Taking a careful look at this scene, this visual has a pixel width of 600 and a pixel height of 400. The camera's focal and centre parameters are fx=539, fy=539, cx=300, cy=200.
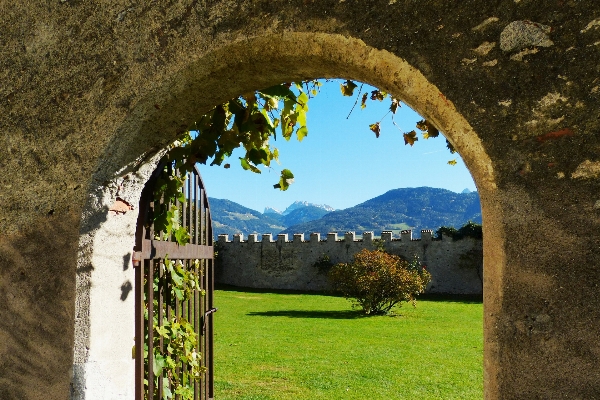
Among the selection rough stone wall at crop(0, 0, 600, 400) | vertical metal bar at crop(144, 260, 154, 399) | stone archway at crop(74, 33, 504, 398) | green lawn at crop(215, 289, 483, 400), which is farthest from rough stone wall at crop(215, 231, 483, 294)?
rough stone wall at crop(0, 0, 600, 400)

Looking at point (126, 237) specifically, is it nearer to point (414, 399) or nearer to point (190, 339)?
point (190, 339)

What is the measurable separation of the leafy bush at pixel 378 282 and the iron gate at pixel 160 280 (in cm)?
1188

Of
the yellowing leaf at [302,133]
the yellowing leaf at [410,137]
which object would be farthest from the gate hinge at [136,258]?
the yellowing leaf at [410,137]

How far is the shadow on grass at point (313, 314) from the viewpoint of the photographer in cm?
1441

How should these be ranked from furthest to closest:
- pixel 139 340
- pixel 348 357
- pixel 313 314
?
pixel 313 314 → pixel 348 357 → pixel 139 340

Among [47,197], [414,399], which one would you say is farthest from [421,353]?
[47,197]

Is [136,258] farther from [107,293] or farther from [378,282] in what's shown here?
[378,282]

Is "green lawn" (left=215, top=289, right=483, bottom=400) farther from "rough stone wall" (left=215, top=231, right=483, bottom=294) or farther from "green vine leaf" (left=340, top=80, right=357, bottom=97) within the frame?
"rough stone wall" (left=215, top=231, right=483, bottom=294)

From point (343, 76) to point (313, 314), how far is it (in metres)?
13.6

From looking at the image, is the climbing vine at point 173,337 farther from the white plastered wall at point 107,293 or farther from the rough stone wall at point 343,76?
the rough stone wall at point 343,76

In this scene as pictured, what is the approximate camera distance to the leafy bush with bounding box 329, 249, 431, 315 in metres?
15.0

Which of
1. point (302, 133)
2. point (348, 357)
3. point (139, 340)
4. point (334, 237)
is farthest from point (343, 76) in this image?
point (334, 237)

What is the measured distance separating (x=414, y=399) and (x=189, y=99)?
16.6 ft

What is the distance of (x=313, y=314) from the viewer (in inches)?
591
